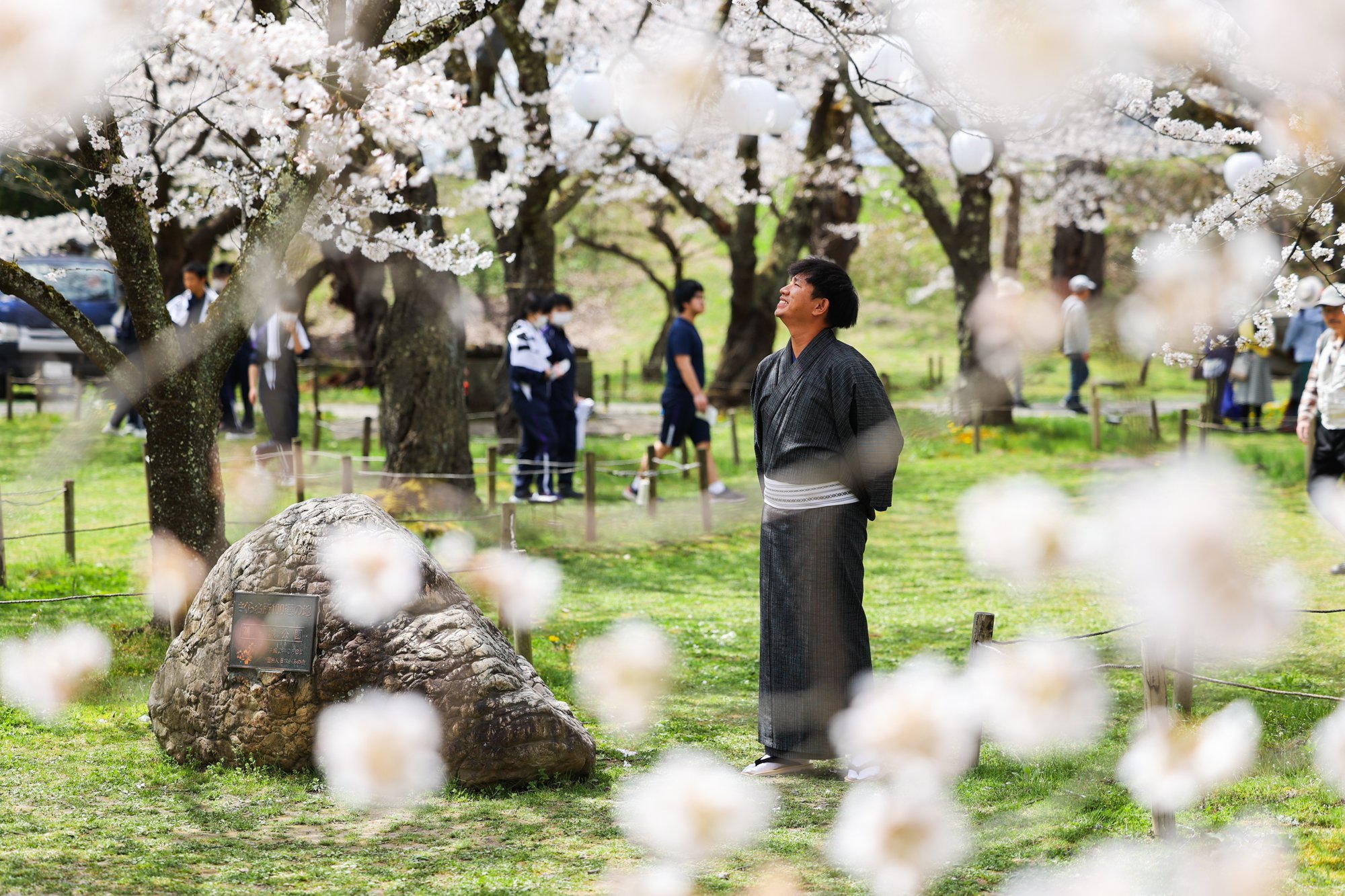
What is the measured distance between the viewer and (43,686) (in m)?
6.04

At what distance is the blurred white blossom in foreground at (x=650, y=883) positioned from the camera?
3693 mm

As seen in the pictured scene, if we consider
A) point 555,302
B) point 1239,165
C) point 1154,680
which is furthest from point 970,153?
point 1154,680

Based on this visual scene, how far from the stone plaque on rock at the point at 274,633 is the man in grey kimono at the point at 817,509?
1.73m

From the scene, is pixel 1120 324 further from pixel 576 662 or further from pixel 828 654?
pixel 828 654

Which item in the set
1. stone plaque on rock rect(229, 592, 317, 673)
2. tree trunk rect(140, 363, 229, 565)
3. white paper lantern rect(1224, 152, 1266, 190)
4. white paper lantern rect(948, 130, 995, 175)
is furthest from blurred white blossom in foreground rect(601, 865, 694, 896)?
white paper lantern rect(948, 130, 995, 175)

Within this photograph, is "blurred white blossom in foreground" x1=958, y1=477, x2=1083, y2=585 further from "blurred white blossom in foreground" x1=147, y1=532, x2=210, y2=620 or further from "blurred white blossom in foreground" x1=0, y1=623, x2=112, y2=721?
"blurred white blossom in foreground" x1=0, y1=623, x2=112, y2=721

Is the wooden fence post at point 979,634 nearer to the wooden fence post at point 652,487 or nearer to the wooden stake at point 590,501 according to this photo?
the wooden stake at point 590,501

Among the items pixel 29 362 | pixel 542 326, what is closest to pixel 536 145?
pixel 542 326

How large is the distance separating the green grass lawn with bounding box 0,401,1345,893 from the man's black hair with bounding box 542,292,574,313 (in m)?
2.10

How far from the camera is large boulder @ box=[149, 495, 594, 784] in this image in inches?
178

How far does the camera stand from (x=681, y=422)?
10859 mm

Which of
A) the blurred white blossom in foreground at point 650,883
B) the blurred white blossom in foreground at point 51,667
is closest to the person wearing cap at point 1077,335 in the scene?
the blurred white blossom in foreground at point 51,667

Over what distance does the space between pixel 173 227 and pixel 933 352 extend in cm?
1910

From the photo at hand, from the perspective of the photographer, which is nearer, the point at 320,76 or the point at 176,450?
the point at 320,76
